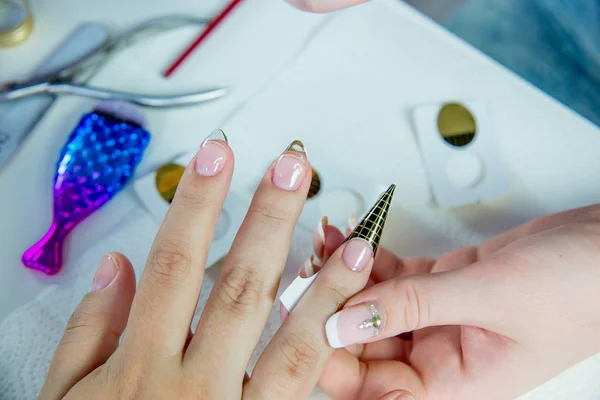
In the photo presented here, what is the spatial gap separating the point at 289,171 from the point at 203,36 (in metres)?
0.29

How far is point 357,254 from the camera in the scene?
1.37 feet

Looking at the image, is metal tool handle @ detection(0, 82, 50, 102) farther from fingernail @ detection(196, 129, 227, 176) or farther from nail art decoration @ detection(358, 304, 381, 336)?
nail art decoration @ detection(358, 304, 381, 336)

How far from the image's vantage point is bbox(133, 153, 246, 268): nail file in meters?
0.55

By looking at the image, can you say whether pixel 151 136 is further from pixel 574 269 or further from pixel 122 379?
pixel 574 269

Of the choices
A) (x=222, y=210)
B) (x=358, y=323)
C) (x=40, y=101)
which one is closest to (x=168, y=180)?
(x=222, y=210)

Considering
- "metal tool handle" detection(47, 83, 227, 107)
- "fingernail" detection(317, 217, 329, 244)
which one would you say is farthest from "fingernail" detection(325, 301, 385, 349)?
"metal tool handle" detection(47, 83, 227, 107)

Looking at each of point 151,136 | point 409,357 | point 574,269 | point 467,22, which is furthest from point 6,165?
point 467,22

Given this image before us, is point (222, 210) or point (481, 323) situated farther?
point (222, 210)

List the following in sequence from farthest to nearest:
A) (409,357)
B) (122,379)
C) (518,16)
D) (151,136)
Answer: (518,16) → (151,136) → (409,357) → (122,379)

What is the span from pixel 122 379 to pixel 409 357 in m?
0.25

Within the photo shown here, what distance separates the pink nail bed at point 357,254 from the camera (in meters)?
0.42

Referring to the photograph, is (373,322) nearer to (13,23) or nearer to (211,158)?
(211,158)

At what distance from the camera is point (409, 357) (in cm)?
49

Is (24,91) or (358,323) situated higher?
(24,91)
